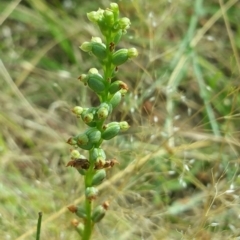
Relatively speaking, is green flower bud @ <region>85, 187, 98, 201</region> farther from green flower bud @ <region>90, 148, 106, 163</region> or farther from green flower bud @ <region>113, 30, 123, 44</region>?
green flower bud @ <region>113, 30, 123, 44</region>

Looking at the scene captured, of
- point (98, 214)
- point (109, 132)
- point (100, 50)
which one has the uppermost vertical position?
point (100, 50)

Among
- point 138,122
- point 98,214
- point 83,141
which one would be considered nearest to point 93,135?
point 83,141

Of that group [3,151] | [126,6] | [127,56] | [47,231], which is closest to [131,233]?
[47,231]

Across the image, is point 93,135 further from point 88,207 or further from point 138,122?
point 138,122

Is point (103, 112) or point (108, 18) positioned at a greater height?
point (108, 18)

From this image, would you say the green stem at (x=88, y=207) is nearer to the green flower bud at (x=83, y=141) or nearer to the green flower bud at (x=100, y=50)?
the green flower bud at (x=83, y=141)

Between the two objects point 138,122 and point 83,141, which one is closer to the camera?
point 83,141

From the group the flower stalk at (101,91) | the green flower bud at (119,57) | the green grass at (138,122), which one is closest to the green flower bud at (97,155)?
the flower stalk at (101,91)
